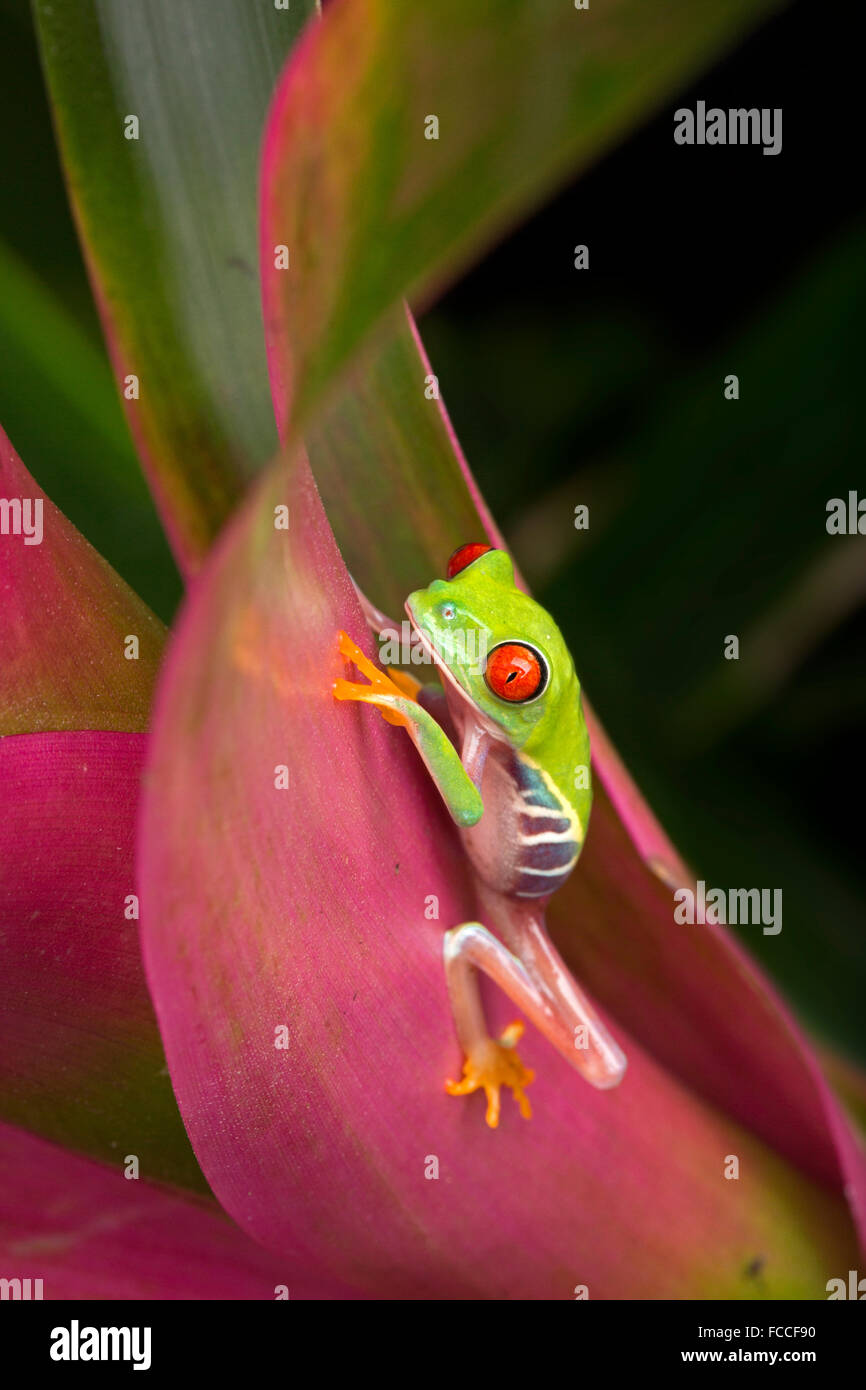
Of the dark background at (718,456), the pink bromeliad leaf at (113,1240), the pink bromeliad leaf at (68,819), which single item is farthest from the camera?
the dark background at (718,456)

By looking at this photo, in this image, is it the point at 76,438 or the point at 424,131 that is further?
the point at 76,438

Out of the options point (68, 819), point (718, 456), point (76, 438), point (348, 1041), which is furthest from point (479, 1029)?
point (718, 456)

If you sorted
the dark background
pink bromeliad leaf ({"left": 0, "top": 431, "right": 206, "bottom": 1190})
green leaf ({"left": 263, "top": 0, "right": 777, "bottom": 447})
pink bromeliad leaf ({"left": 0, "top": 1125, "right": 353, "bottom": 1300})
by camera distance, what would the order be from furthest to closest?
1. the dark background
2. pink bromeliad leaf ({"left": 0, "top": 1125, "right": 353, "bottom": 1300})
3. pink bromeliad leaf ({"left": 0, "top": 431, "right": 206, "bottom": 1190})
4. green leaf ({"left": 263, "top": 0, "right": 777, "bottom": 447})

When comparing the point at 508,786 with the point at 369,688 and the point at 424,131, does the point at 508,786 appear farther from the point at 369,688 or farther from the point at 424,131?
the point at 424,131

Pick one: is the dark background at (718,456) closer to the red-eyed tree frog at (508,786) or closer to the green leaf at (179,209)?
the red-eyed tree frog at (508,786)

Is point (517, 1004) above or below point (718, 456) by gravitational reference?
below

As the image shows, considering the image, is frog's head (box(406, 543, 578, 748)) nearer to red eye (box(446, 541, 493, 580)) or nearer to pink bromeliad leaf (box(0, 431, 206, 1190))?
red eye (box(446, 541, 493, 580))

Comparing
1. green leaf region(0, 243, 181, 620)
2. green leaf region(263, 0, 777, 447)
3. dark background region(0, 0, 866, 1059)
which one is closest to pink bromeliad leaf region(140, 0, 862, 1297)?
green leaf region(263, 0, 777, 447)

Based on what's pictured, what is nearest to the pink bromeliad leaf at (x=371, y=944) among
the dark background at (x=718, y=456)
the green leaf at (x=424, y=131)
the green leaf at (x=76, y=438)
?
the green leaf at (x=424, y=131)
